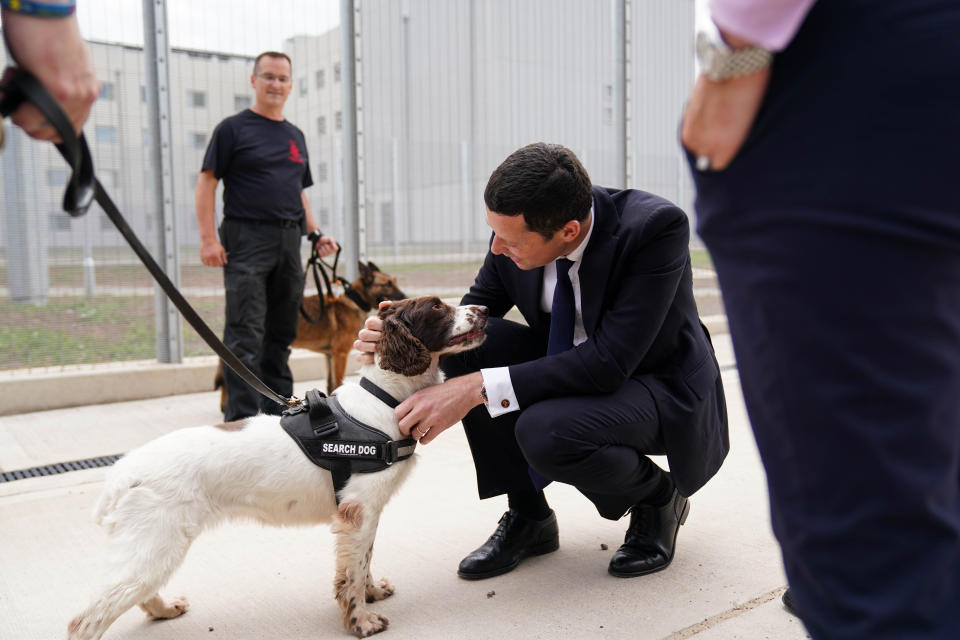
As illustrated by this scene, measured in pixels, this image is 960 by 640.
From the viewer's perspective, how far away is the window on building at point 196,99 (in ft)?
19.8

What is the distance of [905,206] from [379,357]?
6.22 feet

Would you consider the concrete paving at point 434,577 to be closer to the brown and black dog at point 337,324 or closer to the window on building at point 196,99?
the brown and black dog at point 337,324

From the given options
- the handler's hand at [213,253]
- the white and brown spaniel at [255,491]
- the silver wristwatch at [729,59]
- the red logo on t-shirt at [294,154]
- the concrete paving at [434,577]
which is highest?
the red logo on t-shirt at [294,154]

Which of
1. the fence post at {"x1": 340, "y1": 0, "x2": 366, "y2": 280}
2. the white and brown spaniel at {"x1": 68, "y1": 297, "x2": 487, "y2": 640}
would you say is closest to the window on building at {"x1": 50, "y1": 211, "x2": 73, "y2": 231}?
the fence post at {"x1": 340, "y1": 0, "x2": 366, "y2": 280}

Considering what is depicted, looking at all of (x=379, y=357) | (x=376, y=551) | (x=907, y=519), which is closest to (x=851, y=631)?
(x=907, y=519)

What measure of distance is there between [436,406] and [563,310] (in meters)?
0.61

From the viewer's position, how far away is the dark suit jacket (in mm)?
2602

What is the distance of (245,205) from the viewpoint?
192 inches

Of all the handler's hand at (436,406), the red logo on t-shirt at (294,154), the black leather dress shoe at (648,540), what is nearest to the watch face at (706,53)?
the handler's hand at (436,406)

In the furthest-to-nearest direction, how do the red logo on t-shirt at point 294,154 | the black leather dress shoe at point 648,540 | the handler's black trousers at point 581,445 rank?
the red logo on t-shirt at point 294,154
the black leather dress shoe at point 648,540
the handler's black trousers at point 581,445

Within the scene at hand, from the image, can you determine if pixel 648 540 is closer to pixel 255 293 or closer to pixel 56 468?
pixel 255 293

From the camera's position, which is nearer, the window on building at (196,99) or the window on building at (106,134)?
the window on building at (106,134)

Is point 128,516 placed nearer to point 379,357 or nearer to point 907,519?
point 379,357

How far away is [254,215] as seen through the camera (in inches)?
193
